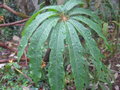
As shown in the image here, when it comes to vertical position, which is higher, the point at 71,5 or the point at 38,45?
the point at 71,5

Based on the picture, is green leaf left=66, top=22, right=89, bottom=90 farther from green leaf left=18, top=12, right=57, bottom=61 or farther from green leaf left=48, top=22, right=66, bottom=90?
green leaf left=18, top=12, right=57, bottom=61

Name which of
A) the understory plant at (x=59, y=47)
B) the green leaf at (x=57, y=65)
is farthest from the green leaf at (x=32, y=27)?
the green leaf at (x=57, y=65)

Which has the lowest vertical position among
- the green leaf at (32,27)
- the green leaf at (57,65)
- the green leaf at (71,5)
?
the green leaf at (57,65)

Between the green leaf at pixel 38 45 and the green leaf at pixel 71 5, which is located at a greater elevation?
the green leaf at pixel 71 5

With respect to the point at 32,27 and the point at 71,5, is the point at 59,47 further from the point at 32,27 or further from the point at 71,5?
the point at 71,5

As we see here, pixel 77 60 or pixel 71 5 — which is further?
pixel 71 5

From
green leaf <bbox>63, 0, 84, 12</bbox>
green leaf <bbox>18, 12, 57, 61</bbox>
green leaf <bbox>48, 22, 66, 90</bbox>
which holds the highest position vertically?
green leaf <bbox>63, 0, 84, 12</bbox>

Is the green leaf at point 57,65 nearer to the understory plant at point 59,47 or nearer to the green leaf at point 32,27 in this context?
the understory plant at point 59,47

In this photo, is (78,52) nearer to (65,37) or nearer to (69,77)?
(65,37)

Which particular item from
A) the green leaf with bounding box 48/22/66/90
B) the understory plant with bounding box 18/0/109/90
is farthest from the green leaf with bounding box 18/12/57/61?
the green leaf with bounding box 48/22/66/90

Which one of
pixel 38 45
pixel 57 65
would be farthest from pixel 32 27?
pixel 57 65

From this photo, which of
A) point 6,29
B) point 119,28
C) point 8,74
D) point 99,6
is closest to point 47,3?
point 99,6
